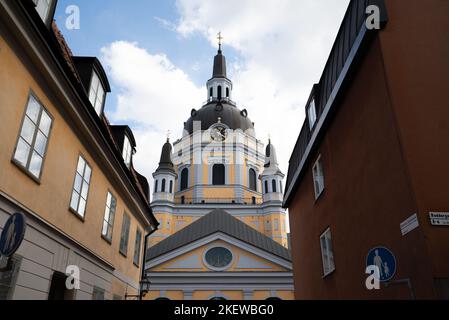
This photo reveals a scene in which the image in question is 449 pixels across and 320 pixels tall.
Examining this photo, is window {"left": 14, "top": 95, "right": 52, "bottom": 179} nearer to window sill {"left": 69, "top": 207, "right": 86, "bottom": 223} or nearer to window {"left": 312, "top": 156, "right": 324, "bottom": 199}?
window sill {"left": 69, "top": 207, "right": 86, "bottom": 223}

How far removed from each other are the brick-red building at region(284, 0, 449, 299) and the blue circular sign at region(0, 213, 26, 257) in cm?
547

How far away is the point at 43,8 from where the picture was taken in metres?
7.69

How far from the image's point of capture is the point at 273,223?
4084 cm

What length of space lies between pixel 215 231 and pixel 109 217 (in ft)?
56.8

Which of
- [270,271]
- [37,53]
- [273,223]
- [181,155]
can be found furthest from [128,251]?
[181,155]

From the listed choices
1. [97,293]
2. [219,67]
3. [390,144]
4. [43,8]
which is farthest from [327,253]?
[219,67]

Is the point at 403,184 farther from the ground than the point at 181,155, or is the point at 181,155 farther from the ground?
the point at 181,155

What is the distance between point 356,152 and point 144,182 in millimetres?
11074

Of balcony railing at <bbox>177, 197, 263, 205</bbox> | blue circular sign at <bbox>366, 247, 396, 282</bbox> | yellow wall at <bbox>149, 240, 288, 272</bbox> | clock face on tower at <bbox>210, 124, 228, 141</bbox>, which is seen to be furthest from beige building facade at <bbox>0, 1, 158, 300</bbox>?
clock face on tower at <bbox>210, 124, 228, 141</bbox>

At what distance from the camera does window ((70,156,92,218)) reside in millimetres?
9414

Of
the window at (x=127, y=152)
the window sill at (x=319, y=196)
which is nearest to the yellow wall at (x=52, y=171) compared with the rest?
the window at (x=127, y=152)

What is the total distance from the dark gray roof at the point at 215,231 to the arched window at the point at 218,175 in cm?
993

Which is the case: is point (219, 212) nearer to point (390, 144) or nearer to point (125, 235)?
Answer: point (125, 235)
